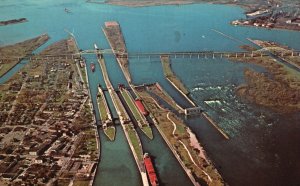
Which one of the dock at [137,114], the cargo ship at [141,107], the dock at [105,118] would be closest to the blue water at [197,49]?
the dock at [105,118]

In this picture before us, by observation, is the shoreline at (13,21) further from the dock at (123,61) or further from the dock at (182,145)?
the dock at (182,145)

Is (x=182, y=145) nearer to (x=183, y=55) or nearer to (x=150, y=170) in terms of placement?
(x=150, y=170)

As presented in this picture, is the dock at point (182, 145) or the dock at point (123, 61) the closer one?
the dock at point (182, 145)

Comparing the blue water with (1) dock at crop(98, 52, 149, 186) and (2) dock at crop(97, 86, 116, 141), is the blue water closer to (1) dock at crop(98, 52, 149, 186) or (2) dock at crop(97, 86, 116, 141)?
(1) dock at crop(98, 52, 149, 186)

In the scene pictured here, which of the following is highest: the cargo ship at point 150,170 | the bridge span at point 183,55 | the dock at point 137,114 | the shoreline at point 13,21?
the shoreline at point 13,21

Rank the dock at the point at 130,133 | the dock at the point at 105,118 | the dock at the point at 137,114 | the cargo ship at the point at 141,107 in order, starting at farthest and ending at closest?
the cargo ship at the point at 141,107 → the dock at the point at 137,114 → the dock at the point at 105,118 → the dock at the point at 130,133

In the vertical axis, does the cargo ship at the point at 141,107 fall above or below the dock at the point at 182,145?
above

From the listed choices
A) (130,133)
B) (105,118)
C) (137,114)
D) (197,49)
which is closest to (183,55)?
(197,49)

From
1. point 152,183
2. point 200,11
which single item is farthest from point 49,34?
point 152,183
